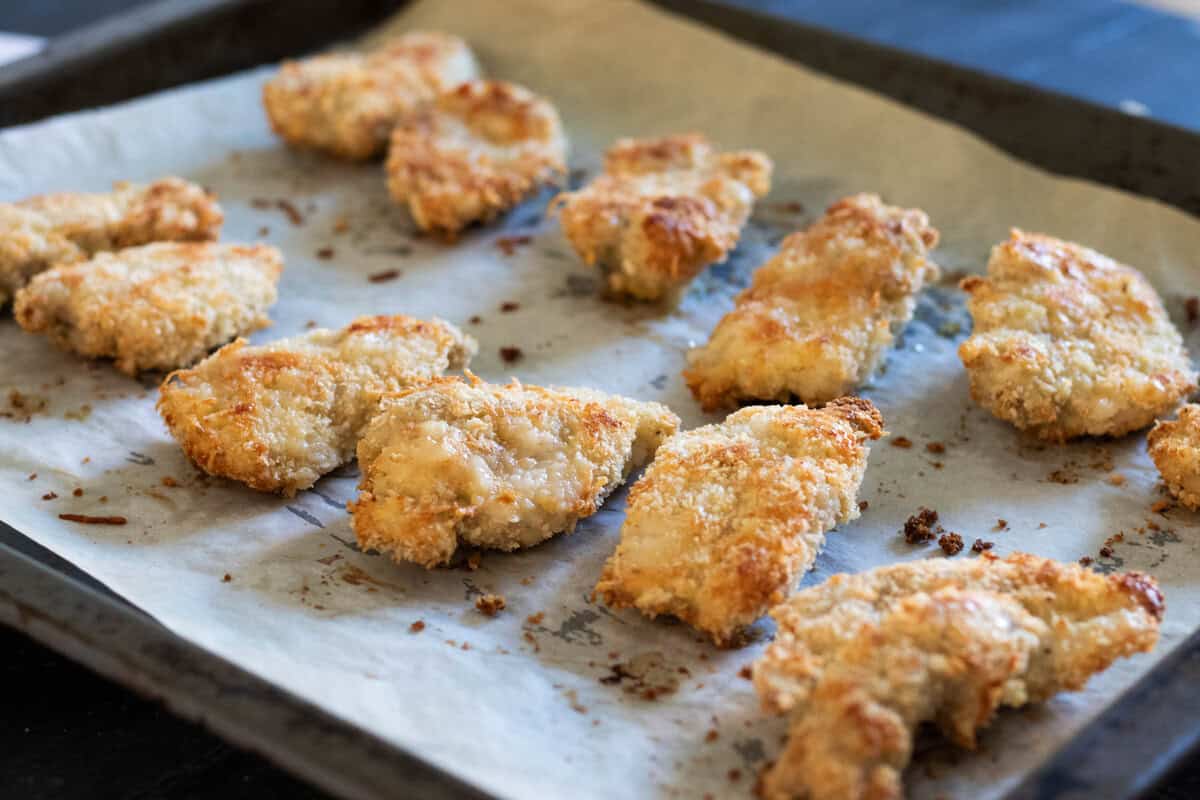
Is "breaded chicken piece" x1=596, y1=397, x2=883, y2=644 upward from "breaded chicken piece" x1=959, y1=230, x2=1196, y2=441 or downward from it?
A: downward

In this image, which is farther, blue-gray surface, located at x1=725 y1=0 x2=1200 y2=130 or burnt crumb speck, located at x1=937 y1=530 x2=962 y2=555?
blue-gray surface, located at x1=725 y1=0 x2=1200 y2=130

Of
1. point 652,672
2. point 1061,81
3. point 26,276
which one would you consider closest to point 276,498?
point 652,672

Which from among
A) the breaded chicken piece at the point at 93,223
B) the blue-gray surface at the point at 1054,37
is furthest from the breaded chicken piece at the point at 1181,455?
the breaded chicken piece at the point at 93,223

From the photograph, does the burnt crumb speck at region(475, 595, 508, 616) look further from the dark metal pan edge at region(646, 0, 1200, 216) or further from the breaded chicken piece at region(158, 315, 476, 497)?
the dark metal pan edge at region(646, 0, 1200, 216)

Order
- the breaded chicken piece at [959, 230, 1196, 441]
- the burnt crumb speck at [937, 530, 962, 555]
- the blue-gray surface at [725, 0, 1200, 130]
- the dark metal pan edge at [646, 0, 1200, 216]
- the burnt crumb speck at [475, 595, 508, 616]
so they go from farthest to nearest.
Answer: the blue-gray surface at [725, 0, 1200, 130] → the dark metal pan edge at [646, 0, 1200, 216] → the breaded chicken piece at [959, 230, 1196, 441] → the burnt crumb speck at [937, 530, 962, 555] → the burnt crumb speck at [475, 595, 508, 616]

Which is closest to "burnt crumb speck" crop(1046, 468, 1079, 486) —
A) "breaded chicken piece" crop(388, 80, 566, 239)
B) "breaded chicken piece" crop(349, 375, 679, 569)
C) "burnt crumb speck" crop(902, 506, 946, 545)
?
"burnt crumb speck" crop(902, 506, 946, 545)
